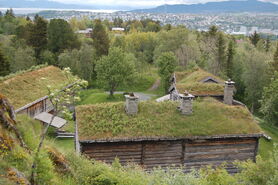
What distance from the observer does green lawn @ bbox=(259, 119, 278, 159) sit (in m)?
26.5

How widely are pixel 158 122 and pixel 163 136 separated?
3.67 ft

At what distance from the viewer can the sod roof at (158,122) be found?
1716 cm

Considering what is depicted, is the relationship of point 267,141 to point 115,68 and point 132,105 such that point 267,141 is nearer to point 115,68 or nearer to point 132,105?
point 132,105

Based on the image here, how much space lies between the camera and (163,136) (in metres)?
17.2

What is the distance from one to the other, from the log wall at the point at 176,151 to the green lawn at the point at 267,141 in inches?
234

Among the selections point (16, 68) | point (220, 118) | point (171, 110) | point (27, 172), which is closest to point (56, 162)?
point (27, 172)

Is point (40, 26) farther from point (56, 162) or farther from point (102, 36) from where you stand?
point (56, 162)

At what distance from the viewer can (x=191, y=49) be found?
52531 millimetres

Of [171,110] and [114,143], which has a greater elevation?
[171,110]

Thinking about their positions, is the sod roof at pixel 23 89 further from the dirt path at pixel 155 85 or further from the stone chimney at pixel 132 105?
the dirt path at pixel 155 85

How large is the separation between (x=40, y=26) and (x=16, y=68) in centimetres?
1261

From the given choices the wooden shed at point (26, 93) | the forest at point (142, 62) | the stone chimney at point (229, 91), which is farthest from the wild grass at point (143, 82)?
the stone chimney at point (229, 91)

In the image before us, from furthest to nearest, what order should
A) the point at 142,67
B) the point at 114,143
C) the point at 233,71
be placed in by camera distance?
1. the point at 142,67
2. the point at 233,71
3. the point at 114,143

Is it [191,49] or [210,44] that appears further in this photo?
[210,44]
